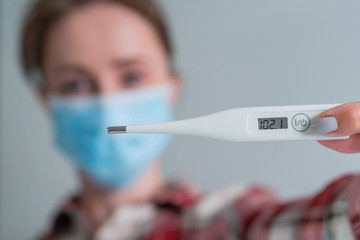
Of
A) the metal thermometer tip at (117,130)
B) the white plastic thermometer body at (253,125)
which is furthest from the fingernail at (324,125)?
the metal thermometer tip at (117,130)

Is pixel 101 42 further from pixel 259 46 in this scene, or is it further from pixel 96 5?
pixel 259 46

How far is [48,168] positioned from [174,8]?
674mm

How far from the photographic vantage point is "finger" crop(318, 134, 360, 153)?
1.11 feet

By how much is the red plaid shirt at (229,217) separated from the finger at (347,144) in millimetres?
62

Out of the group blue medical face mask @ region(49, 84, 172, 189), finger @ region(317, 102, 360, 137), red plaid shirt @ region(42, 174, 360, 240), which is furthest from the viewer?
blue medical face mask @ region(49, 84, 172, 189)

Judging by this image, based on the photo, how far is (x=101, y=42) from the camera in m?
0.72

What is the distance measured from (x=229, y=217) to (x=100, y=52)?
1.34 ft

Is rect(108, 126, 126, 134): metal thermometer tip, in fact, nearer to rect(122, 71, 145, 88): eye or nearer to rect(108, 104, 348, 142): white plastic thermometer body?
rect(108, 104, 348, 142): white plastic thermometer body

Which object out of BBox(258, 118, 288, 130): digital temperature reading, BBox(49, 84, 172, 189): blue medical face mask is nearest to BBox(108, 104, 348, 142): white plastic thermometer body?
BBox(258, 118, 288, 130): digital temperature reading

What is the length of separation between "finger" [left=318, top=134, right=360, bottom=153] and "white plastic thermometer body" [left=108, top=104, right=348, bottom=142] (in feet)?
0.06

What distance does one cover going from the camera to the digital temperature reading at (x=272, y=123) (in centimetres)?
33

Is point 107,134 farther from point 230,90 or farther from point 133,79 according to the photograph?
point 230,90

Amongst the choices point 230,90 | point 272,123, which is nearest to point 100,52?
point 230,90

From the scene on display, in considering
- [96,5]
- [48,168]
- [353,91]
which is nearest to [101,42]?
[96,5]
